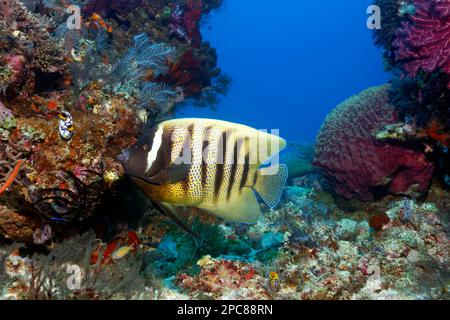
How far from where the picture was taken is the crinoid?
311 cm

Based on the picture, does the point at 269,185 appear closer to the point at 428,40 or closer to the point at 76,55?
the point at 428,40

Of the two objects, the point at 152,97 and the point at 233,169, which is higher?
the point at 152,97

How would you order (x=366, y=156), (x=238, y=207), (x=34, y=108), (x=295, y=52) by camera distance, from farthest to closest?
1. (x=295, y=52)
2. (x=366, y=156)
3. (x=34, y=108)
4. (x=238, y=207)

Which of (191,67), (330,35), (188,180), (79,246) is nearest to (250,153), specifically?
(188,180)

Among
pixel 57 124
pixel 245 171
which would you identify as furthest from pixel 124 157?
pixel 57 124

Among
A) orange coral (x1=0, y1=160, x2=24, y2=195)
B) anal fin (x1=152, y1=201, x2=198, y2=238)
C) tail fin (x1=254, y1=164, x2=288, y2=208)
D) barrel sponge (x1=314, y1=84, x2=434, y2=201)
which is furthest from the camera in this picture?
barrel sponge (x1=314, y1=84, x2=434, y2=201)

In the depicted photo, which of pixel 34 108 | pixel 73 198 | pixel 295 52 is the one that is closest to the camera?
pixel 73 198

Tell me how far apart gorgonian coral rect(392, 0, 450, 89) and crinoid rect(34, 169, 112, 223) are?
4.26 meters

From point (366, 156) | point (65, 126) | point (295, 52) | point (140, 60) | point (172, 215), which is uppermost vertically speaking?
point (295, 52)

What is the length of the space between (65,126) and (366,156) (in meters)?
5.12

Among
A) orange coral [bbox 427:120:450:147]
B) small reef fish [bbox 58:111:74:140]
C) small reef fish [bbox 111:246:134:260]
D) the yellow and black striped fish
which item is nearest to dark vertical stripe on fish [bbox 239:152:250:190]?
the yellow and black striped fish

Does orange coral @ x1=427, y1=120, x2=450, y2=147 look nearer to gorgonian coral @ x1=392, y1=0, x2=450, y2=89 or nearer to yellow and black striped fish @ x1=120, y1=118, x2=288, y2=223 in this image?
gorgonian coral @ x1=392, y1=0, x2=450, y2=89

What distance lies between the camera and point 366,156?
20.4 ft

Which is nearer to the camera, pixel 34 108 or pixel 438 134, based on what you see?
pixel 34 108
